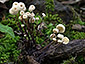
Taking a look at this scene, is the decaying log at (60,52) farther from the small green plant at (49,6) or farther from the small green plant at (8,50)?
the small green plant at (49,6)

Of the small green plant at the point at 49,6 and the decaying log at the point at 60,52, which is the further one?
the small green plant at the point at 49,6

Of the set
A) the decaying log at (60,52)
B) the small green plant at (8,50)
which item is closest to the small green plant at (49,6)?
the small green plant at (8,50)

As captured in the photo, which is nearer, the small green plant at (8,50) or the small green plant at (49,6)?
the small green plant at (8,50)

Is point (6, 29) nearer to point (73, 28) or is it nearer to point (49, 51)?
point (49, 51)

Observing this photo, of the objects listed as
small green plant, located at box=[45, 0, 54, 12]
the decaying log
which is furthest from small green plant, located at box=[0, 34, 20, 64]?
small green plant, located at box=[45, 0, 54, 12]

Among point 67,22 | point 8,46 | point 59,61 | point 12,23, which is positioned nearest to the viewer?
point 59,61

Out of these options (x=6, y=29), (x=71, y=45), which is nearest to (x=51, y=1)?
(x=71, y=45)

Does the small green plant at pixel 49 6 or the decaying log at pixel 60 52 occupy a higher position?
the small green plant at pixel 49 6
